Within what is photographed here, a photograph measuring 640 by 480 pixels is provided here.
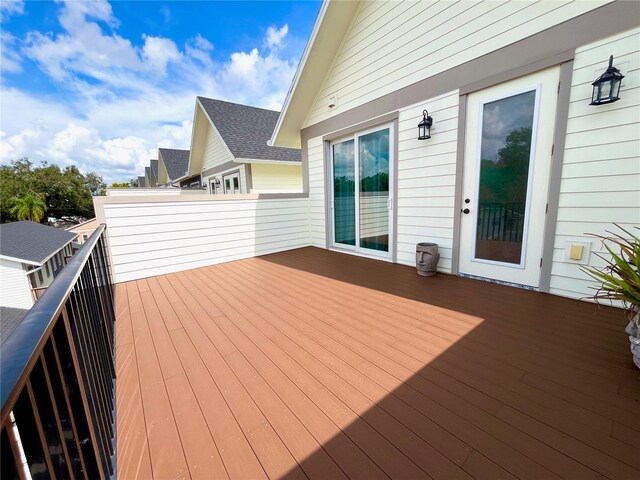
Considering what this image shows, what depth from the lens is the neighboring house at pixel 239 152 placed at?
27.5 feet

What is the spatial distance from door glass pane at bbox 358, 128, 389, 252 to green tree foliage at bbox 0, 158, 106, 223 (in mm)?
35358

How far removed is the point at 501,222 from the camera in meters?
3.27

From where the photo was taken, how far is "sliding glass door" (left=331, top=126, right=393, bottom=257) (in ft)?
14.9

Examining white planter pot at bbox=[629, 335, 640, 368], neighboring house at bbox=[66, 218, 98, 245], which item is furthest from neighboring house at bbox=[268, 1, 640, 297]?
neighboring house at bbox=[66, 218, 98, 245]

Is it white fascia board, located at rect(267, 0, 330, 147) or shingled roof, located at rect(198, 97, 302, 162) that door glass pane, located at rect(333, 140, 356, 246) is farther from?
shingled roof, located at rect(198, 97, 302, 162)

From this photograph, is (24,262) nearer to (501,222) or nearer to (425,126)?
(425,126)

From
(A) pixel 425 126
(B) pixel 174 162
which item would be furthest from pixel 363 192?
(B) pixel 174 162

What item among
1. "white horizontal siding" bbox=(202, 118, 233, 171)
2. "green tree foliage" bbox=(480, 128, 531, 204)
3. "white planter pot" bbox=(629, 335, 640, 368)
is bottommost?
"white planter pot" bbox=(629, 335, 640, 368)

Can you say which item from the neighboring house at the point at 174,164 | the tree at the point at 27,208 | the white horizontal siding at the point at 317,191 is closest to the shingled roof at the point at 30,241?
the neighboring house at the point at 174,164

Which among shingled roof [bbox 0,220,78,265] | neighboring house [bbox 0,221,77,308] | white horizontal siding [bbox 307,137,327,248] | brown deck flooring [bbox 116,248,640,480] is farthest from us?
shingled roof [bbox 0,220,78,265]

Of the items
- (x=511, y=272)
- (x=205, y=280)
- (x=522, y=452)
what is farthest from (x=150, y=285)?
(x=511, y=272)

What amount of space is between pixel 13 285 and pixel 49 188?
2304 cm

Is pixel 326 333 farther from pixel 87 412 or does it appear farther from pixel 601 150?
pixel 601 150

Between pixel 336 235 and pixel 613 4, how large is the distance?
4.52m
